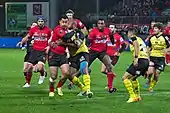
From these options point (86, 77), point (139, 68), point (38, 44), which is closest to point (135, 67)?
point (139, 68)

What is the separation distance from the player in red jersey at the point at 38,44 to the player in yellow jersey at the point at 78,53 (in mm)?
2302

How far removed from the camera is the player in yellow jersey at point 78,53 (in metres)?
13.0

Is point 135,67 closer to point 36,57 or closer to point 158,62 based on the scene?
point 158,62

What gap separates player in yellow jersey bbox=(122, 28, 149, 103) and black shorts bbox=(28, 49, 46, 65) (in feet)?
13.5

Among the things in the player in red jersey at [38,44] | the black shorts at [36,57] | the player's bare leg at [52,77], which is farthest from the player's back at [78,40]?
the black shorts at [36,57]

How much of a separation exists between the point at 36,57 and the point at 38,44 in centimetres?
40

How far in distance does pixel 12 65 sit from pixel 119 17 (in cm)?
2028

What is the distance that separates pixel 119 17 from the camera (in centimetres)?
4400

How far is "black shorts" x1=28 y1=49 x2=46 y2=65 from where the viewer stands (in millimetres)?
16125

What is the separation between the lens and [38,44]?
16125 mm

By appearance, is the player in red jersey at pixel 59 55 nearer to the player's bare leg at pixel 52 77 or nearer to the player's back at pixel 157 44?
the player's bare leg at pixel 52 77

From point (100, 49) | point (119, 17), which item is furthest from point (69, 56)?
point (119, 17)

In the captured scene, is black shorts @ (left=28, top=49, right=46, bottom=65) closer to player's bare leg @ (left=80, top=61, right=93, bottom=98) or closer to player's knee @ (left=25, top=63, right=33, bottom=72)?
player's knee @ (left=25, top=63, right=33, bottom=72)

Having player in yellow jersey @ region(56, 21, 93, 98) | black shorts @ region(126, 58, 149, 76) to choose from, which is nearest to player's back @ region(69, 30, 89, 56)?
player in yellow jersey @ region(56, 21, 93, 98)
